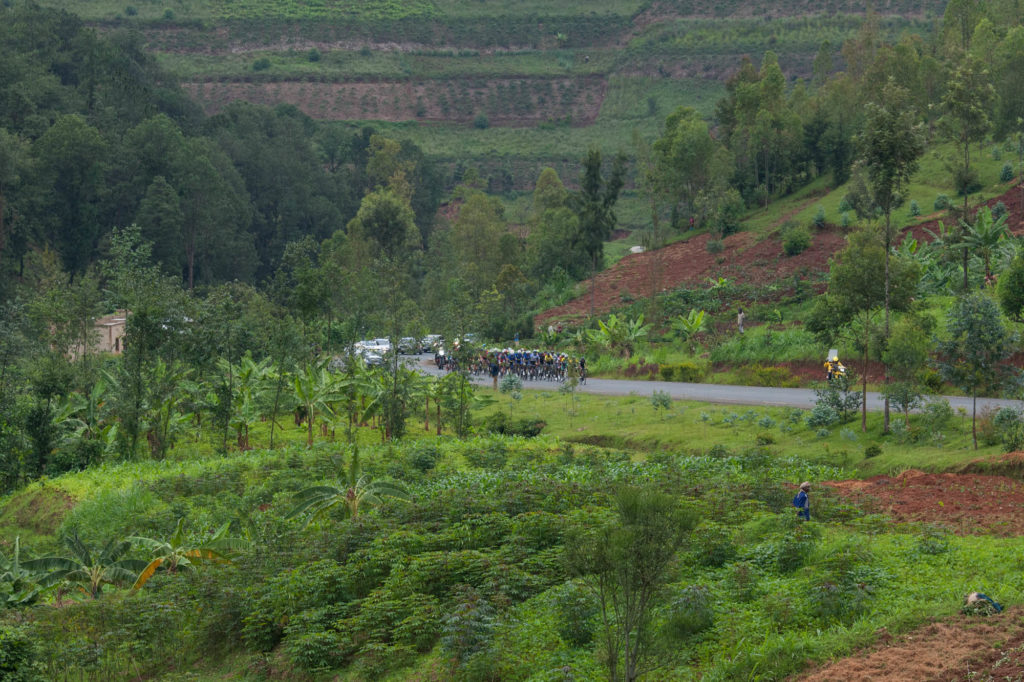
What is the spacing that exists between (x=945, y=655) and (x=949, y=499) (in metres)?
8.13

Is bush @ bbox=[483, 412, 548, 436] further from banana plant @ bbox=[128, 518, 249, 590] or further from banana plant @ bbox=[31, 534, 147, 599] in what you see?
banana plant @ bbox=[31, 534, 147, 599]

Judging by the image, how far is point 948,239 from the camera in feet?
138

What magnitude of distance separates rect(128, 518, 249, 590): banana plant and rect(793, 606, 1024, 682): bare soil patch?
12024mm

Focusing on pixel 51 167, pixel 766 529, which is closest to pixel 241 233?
pixel 51 167

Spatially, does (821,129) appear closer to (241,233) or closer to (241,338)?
(241,338)

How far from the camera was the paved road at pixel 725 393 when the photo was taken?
97.7ft

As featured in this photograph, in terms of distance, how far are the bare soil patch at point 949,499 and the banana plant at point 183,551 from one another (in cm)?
1178

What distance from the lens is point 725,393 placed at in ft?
119

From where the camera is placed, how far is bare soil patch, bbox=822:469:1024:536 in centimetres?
1822

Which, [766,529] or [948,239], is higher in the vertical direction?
[948,239]

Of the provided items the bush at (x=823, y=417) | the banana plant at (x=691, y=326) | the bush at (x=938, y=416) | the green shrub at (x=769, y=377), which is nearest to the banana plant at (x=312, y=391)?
the bush at (x=823, y=417)

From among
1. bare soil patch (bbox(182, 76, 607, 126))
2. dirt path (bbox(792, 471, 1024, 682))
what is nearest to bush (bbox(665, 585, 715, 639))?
dirt path (bbox(792, 471, 1024, 682))

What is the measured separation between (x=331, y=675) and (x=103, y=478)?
15.0 meters

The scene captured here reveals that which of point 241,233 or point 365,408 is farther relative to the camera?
point 241,233
